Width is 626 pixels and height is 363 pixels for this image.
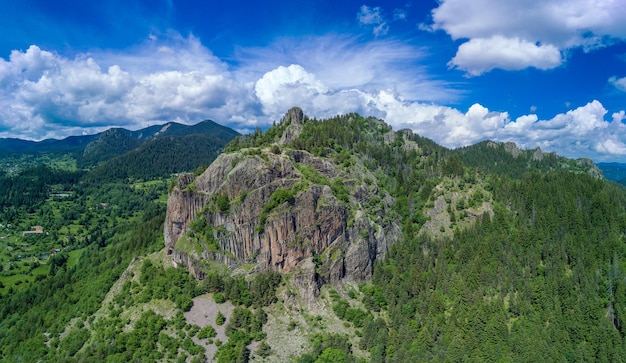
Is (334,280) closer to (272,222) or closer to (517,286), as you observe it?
(272,222)

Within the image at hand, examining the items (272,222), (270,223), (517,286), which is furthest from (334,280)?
(517,286)

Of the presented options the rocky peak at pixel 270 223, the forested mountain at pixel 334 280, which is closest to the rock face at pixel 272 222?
the rocky peak at pixel 270 223

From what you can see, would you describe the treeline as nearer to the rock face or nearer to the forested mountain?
the forested mountain

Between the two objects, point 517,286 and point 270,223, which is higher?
point 270,223

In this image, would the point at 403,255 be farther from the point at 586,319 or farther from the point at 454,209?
the point at 586,319

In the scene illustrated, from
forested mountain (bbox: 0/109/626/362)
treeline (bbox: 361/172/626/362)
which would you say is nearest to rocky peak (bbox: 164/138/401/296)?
forested mountain (bbox: 0/109/626/362)
